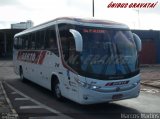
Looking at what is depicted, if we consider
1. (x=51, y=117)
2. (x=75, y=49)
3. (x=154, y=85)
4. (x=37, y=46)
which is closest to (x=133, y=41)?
(x=75, y=49)

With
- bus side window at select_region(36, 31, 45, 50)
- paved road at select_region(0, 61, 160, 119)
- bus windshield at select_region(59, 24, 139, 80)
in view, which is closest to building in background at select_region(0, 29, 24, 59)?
bus side window at select_region(36, 31, 45, 50)

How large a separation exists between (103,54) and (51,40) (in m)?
3.51

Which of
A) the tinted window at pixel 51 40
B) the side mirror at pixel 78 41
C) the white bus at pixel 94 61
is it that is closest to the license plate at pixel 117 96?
the white bus at pixel 94 61

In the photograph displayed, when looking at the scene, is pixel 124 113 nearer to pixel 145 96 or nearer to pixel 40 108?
pixel 40 108

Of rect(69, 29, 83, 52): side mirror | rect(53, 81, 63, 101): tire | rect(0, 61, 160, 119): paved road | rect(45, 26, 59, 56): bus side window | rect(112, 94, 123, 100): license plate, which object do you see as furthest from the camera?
rect(45, 26, 59, 56): bus side window

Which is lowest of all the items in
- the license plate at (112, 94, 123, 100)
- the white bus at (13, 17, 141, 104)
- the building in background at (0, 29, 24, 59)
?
the building in background at (0, 29, 24, 59)

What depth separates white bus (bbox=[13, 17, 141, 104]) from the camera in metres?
12.5

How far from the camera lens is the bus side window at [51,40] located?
15062mm

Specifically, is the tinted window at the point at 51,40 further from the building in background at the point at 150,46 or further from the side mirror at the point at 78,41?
the building in background at the point at 150,46

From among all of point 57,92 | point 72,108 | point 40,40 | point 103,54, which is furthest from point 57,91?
point 40,40

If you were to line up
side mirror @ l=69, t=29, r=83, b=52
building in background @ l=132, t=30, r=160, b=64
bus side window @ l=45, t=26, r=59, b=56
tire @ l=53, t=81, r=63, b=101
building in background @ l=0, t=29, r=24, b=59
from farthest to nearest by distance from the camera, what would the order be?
building in background @ l=0, t=29, r=24, b=59 < building in background @ l=132, t=30, r=160, b=64 < bus side window @ l=45, t=26, r=59, b=56 < tire @ l=53, t=81, r=63, b=101 < side mirror @ l=69, t=29, r=83, b=52

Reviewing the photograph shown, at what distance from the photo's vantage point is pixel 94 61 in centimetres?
1270

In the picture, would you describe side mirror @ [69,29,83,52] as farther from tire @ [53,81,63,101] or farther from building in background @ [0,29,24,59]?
building in background @ [0,29,24,59]

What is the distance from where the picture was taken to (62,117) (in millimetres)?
11672
